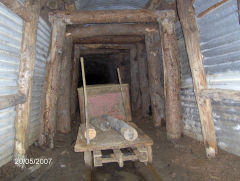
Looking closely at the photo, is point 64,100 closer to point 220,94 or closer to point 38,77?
point 38,77

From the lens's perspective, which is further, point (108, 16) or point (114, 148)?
point (108, 16)

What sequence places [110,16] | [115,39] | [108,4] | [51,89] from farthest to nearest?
[115,39], [108,4], [110,16], [51,89]

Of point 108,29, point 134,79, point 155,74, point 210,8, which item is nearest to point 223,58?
point 210,8

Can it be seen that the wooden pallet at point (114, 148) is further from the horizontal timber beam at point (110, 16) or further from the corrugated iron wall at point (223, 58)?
the horizontal timber beam at point (110, 16)

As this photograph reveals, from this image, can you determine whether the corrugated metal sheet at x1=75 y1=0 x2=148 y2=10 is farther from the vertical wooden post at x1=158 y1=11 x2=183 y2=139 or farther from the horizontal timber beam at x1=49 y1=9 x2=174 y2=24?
the vertical wooden post at x1=158 y1=11 x2=183 y2=139

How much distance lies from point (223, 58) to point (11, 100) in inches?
161

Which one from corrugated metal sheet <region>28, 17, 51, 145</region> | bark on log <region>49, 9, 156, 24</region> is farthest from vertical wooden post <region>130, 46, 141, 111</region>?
corrugated metal sheet <region>28, 17, 51, 145</region>

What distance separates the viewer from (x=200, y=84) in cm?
369

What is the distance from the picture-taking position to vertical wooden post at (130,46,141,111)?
7.93 m

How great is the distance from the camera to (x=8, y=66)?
318 centimetres

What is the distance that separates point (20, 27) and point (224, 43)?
4.11 m

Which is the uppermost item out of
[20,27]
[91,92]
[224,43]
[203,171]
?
[20,27]

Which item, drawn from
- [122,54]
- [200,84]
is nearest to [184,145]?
[200,84]

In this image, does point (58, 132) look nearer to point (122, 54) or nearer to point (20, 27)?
point (20, 27)
